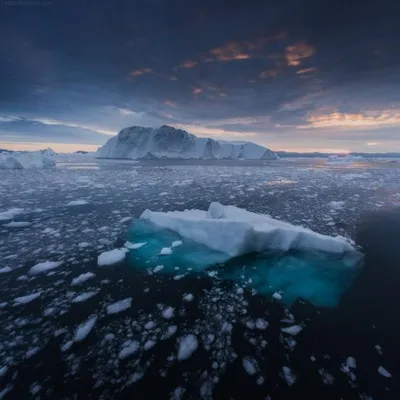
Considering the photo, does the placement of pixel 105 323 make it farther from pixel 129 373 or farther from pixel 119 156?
pixel 119 156

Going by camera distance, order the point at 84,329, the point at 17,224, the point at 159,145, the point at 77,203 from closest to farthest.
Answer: the point at 84,329
the point at 17,224
the point at 77,203
the point at 159,145

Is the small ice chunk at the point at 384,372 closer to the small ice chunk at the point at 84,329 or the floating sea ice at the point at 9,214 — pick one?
the small ice chunk at the point at 84,329

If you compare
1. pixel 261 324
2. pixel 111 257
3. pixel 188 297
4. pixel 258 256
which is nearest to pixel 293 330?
pixel 261 324

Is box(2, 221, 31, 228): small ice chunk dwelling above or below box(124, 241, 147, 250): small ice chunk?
above

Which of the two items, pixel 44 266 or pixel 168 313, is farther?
pixel 44 266

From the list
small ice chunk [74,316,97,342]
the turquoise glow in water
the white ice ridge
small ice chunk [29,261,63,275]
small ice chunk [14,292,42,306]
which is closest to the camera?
small ice chunk [74,316,97,342]

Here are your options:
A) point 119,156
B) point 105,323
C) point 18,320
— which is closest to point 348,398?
point 105,323

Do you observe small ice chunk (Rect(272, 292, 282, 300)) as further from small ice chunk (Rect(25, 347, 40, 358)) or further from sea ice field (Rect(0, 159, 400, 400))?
small ice chunk (Rect(25, 347, 40, 358))

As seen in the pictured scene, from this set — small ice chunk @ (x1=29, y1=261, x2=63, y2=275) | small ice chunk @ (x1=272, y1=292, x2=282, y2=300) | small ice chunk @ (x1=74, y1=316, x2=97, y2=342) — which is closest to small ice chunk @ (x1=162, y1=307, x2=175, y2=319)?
small ice chunk @ (x1=74, y1=316, x2=97, y2=342)

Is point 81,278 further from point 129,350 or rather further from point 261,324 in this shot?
point 261,324
